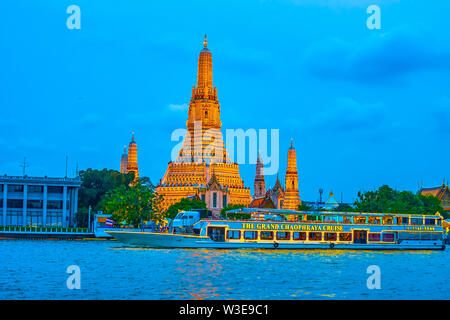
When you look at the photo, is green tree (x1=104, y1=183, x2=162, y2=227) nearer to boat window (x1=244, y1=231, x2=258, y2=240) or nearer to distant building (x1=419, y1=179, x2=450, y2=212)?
boat window (x1=244, y1=231, x2=258, y2=240)

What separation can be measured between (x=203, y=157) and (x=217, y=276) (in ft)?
392

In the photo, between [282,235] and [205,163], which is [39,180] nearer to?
[205,163]

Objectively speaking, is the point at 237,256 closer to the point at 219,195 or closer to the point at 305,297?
the point at 305,297

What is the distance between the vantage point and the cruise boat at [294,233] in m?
79.8

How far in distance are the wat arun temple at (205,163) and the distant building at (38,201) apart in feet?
110

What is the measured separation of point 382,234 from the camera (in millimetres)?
89562

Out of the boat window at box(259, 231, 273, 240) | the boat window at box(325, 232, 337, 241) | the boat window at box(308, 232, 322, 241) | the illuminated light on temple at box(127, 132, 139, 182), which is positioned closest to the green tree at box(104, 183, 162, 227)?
the boat window at box(259, 231, 273, 240)

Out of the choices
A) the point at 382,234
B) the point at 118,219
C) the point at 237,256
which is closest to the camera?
the point at 237,256

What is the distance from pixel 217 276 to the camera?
50.3 metres

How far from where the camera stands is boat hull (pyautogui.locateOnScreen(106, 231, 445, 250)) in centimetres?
7869

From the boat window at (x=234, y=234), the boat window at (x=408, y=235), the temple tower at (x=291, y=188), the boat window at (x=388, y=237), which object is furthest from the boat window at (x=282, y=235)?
the temple tower at (x=291, y=188)
